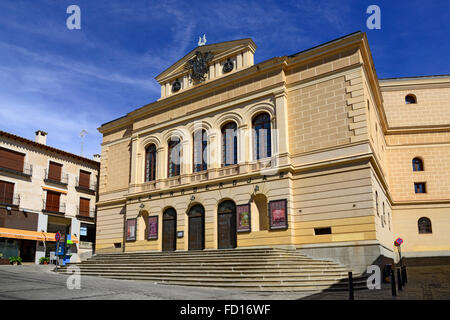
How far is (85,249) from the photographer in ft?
127

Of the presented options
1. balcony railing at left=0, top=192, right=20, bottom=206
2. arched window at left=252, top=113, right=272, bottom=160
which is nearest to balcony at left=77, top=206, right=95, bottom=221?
balcony railing at left=0, top=192, right=20, bottom=206

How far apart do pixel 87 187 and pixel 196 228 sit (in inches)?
744

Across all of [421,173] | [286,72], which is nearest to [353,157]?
[286,72]

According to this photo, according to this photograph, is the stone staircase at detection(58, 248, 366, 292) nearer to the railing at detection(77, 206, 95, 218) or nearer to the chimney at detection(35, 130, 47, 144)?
the railing at detection(77, 206, 95, 218)

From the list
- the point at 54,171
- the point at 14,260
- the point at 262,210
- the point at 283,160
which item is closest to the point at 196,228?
the point at 262,210

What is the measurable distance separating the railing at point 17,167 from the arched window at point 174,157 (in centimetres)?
1385

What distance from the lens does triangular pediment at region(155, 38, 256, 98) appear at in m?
26.1

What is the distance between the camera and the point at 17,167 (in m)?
33.3

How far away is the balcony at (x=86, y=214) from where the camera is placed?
38.5 metres

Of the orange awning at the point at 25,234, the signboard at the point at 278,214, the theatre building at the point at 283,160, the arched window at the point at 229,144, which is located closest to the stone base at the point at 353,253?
the theatre building at the point at 283,160

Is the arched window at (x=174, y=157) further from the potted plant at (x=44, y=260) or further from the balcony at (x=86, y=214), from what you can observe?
the balcony at (x=86, y=214)

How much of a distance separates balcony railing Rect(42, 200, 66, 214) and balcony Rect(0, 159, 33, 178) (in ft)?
9.59

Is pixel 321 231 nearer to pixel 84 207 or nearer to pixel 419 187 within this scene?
pixel 419 187
